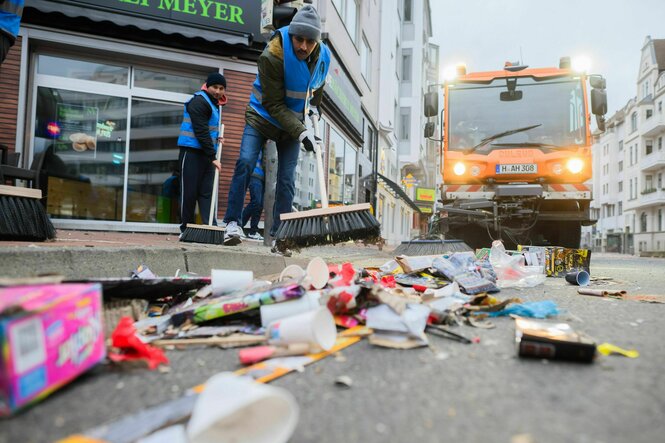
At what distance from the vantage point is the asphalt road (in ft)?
3.21

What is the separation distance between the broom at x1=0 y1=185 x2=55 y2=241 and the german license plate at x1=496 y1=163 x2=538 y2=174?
5705 millimetres

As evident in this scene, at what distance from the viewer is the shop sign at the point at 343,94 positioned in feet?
33.3

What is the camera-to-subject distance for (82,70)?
749 cm

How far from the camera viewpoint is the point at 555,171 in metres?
6.65

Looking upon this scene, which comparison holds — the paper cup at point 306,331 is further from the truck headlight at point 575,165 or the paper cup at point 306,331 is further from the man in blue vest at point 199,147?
the truck headlight at point 575,165

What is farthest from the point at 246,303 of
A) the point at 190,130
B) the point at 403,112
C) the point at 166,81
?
the point at 403,112

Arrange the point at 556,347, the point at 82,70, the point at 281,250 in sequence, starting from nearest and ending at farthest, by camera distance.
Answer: the point at 556,347
the point at 281,250
the point at 82,70

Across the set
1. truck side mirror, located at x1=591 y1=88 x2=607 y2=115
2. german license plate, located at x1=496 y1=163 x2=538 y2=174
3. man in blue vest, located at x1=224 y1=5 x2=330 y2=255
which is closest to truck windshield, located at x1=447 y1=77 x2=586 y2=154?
truck side mirror, located at x1=591 y1=88 x2=607 y2=115

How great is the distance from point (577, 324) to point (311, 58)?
9.95ft

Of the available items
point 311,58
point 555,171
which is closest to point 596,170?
point 555,171

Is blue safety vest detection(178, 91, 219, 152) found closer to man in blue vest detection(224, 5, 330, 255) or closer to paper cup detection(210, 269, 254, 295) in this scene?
man in blue vest detection(224, 5, 330, 255)

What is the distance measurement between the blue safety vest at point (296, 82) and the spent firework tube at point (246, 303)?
253 centimetres

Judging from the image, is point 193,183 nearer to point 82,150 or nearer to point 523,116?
point 82,150

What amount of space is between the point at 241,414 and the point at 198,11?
27.5 ft
